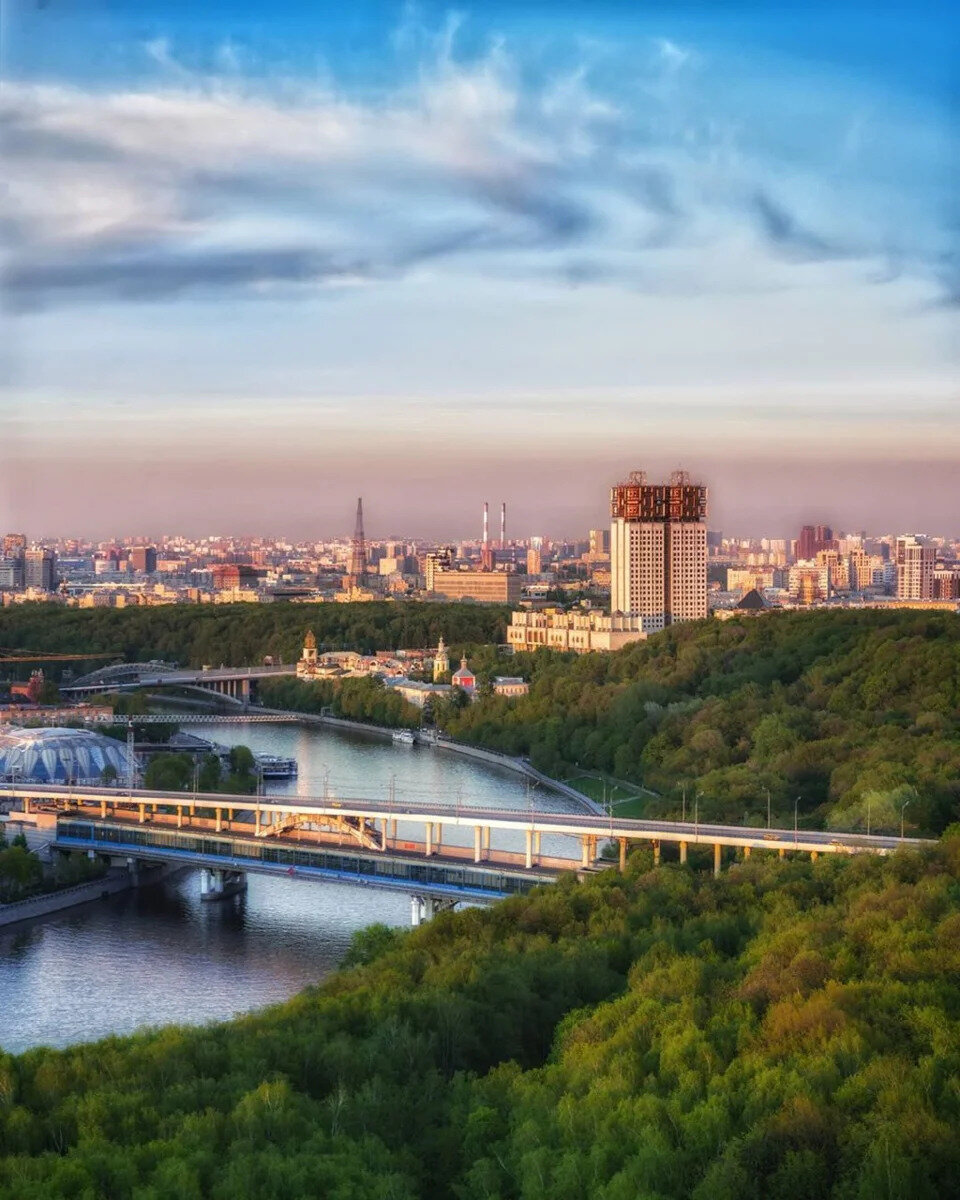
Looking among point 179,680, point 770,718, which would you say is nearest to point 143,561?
point 179,680

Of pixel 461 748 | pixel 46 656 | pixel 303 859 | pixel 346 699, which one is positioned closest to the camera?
pixel 303 859

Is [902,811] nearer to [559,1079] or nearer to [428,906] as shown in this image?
[428,906]

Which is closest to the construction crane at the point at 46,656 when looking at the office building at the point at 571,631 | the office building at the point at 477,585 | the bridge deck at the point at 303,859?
the office building at the point at 571,631

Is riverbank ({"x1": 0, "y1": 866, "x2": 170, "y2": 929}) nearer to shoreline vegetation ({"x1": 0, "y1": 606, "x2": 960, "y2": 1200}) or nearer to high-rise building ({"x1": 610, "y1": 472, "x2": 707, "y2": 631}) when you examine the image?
shoreline vegetation ({"x1": 0, "y1": 606, "x2": 960, "y2": 1200})

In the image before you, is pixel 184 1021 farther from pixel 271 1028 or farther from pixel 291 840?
pixel 291 840

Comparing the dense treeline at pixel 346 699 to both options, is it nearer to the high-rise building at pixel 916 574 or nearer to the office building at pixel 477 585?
the office building at pixel 477 585
